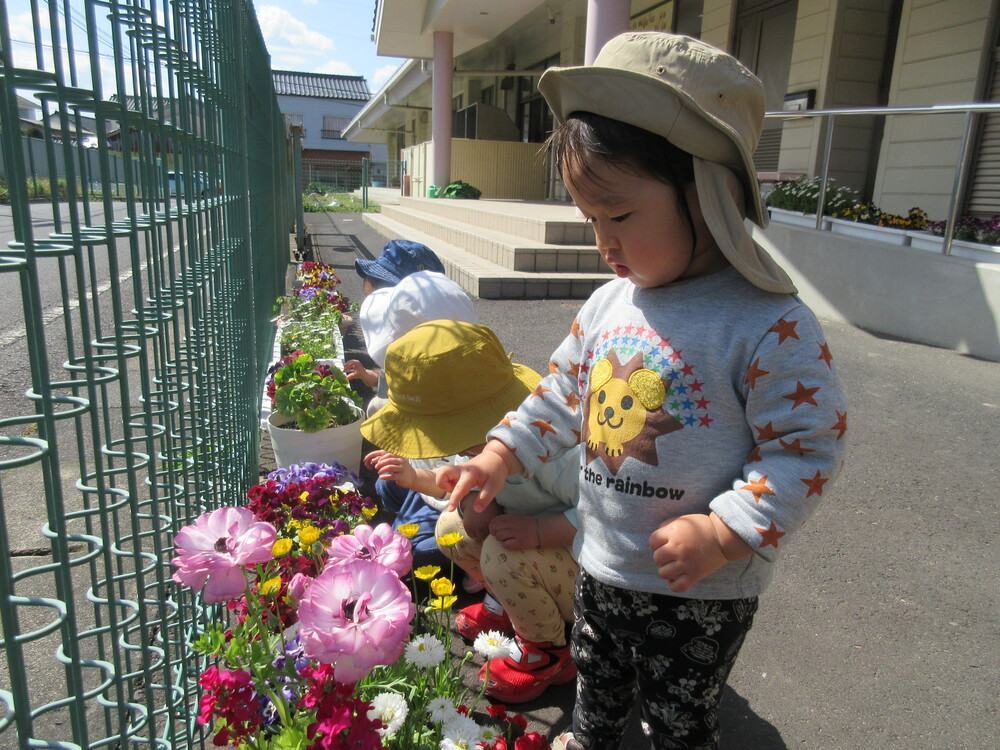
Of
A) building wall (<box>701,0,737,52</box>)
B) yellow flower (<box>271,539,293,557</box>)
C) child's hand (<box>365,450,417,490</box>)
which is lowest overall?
child's hand (<box>365,450,417,490</box>)

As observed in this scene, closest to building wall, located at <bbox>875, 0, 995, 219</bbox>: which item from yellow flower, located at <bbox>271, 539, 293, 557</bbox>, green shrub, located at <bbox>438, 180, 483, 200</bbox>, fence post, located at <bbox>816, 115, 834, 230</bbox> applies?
fence post, located at <bbox>816, 115, 834, 230</bbox>

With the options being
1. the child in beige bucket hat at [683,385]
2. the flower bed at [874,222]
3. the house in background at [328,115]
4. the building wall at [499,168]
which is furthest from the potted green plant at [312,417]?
the house in background at [328,115]

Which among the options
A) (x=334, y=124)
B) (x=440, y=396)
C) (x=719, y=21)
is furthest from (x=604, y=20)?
(x=334, y=124)

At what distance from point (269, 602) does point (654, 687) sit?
784 mm

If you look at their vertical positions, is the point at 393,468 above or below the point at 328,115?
below

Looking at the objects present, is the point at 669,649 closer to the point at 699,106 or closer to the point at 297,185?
the point at 699,106

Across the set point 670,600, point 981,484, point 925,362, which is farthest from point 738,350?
point 925,362

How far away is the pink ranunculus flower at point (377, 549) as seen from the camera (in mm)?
1150

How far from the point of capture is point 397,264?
3664 mm

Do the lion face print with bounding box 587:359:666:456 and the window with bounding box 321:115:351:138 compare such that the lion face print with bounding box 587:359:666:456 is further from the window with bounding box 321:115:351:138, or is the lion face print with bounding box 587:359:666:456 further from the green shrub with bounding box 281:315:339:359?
the window with bounding box 321:115:351:138

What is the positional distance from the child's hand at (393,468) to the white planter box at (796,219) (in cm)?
591

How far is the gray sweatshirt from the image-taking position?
1.14m

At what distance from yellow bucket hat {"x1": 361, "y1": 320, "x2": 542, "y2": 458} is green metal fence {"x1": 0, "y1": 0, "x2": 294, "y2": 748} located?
0.49 meters

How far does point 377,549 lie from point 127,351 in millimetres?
520
